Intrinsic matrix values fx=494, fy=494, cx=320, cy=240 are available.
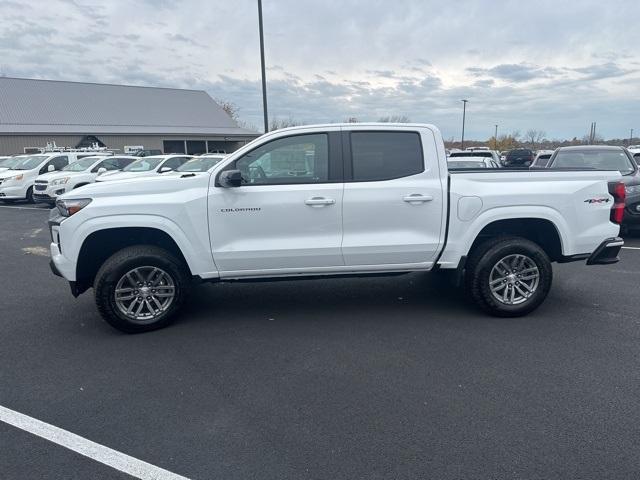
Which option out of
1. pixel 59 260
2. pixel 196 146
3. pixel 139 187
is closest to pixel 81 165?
pixel 59 260

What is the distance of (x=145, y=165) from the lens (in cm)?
1639

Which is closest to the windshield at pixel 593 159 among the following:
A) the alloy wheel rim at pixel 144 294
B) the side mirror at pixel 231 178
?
the side mirror at pixel 231 178

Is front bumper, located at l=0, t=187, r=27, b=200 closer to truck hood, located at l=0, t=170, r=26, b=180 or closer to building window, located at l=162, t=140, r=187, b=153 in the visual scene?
truck hood, located at l=0, t=170, r=26, b=180

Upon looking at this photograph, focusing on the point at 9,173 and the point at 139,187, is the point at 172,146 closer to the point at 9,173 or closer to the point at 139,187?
the point at 9,173

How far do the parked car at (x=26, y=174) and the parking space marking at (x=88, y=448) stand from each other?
1567 centimetres

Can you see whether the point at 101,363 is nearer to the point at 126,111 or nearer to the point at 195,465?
the point at 195,465

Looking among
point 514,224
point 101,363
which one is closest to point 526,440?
point 514,224

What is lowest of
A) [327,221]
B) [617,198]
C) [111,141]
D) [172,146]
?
[327,221]

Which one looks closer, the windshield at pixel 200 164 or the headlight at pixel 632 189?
the headlight at pixel 632 189

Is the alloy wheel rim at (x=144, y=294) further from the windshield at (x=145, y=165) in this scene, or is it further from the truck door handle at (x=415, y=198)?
the windshield at (x=145, y=165)

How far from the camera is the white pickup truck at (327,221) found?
472cm

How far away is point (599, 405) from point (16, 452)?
3792mm

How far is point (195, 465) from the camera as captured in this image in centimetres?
285

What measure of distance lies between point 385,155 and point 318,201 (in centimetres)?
87
